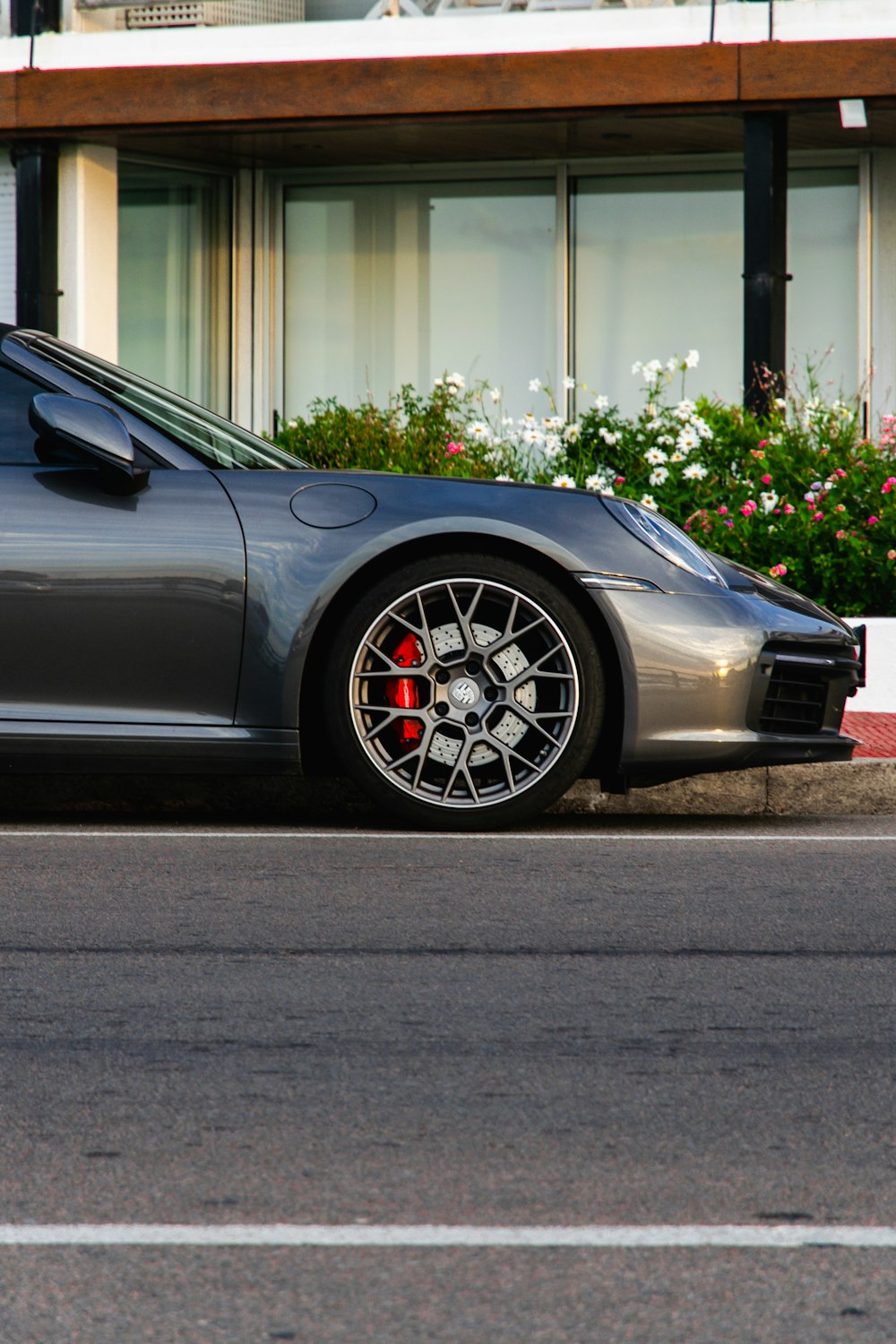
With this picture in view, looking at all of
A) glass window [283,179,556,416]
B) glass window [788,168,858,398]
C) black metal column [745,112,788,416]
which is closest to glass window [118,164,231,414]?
glass window [283,179,556,416]

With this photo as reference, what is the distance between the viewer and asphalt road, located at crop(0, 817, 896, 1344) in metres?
2.51

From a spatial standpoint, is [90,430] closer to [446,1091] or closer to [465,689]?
[465,689]

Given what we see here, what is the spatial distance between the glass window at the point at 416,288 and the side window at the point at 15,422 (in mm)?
9621

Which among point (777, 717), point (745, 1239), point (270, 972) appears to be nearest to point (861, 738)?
point (777, 717)

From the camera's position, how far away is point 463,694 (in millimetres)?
6008

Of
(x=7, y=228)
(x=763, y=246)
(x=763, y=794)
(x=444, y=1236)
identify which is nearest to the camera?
(x=444, y=1236)

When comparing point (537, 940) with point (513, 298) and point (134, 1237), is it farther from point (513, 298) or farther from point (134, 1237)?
point (513, 298)

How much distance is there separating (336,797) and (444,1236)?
164 inches

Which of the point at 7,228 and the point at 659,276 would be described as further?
the point at 659,276

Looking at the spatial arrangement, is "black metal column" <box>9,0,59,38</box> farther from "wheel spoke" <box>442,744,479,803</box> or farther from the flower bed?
"wheel spoke" <box>442,744,479,803</box>

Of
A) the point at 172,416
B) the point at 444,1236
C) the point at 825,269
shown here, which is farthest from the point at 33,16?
the point at 444,1236

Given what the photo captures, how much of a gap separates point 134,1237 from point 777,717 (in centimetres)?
380

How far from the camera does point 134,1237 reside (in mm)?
2703

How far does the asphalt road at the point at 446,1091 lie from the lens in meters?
2.51
